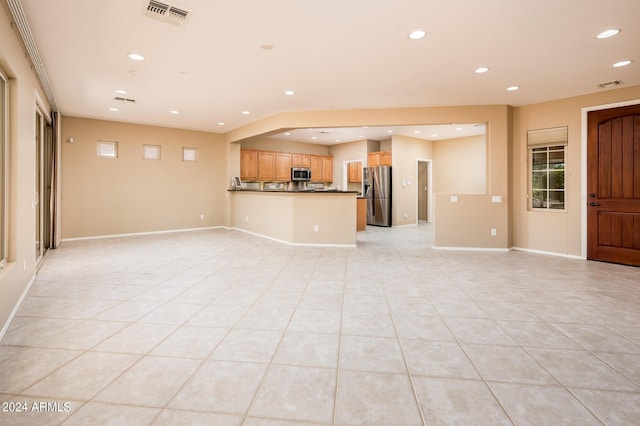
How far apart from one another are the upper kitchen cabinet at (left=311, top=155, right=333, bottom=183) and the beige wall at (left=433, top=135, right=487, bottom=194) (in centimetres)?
349

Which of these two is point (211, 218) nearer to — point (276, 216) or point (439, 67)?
point (276, 216)

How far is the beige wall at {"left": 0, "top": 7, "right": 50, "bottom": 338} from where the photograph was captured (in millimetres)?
2699

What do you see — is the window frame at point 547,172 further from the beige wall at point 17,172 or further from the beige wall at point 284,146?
the beige wall at point 17,172

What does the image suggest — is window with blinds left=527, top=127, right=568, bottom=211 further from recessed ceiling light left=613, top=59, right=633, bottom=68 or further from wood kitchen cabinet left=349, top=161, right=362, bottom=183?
wood kitchen cabinet left=349, top=161, right=362, bottom=183

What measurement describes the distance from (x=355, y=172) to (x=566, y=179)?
6175 mm

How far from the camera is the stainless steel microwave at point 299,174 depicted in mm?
9688

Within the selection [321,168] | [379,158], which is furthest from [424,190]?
[321,168]

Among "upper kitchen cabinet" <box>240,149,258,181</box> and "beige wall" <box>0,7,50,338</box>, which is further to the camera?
"upper kitchen cabinet" <box>240,149,258,181</box>

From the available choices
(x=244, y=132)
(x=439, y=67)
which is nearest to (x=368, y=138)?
(x=244, y=132)

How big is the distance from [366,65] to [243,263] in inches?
128

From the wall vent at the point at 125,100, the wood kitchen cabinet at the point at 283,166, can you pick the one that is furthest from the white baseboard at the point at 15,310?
the wood kitchen cabinet at the point at 283,166

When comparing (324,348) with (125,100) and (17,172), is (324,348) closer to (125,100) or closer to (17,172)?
(17,172)

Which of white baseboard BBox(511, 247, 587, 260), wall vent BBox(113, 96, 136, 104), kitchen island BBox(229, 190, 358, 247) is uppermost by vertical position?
wall vent BBox(113, 96, 136, 104)

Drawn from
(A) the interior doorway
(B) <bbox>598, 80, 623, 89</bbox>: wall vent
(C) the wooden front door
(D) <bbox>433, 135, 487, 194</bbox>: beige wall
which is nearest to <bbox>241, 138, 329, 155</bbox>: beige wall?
(A) the interior doorway
